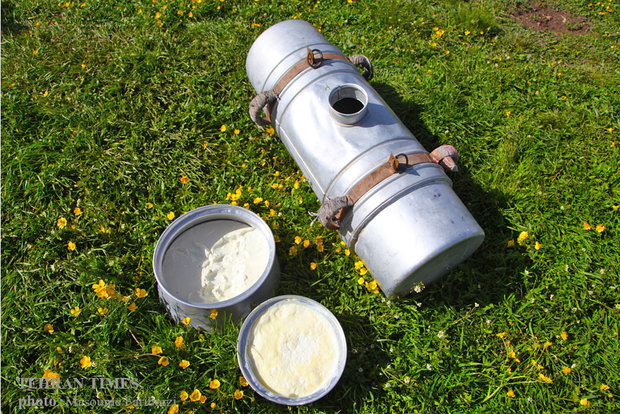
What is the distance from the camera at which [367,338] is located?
2822mm

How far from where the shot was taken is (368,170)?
2703 millimetres

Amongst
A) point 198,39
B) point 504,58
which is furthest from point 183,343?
point 504,58

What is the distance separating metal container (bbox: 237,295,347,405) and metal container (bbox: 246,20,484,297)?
45cm

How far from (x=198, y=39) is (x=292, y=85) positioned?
2.05 meters

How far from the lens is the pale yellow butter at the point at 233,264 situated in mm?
2693

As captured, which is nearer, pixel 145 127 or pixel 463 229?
pixel 463 229

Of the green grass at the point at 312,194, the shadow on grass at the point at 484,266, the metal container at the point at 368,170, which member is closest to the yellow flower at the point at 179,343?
the green grass at the point at 312,194

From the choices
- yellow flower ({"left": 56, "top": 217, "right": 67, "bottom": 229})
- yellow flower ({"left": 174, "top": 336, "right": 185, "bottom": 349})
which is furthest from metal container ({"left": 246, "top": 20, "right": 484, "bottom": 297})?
yellow flower ({"left": 56, "top": 217, "right": 67, "bottom": 229})

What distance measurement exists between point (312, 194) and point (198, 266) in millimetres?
1103

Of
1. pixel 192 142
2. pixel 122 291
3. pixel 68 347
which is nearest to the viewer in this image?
pixel 68 347

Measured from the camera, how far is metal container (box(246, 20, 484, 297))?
8.30ft

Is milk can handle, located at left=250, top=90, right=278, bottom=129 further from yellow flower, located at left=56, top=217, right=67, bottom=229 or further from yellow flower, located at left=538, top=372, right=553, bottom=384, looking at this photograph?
yellow flower, located at left=538, top=372, right=553, bottom=384

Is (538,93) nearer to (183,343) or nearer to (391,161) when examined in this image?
(391,161)

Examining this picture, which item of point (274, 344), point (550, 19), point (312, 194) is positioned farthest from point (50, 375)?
point (550, 19)
